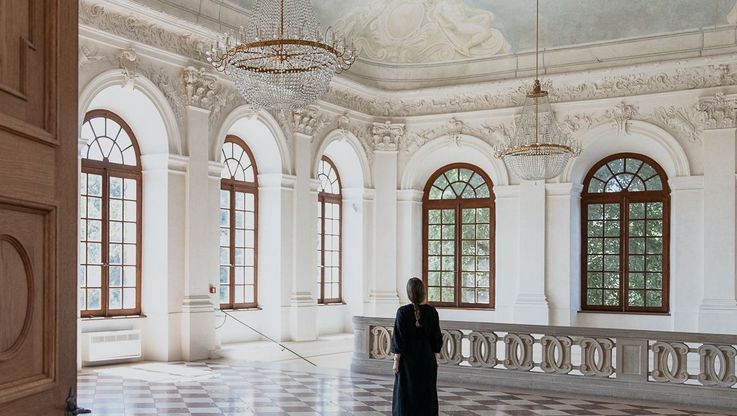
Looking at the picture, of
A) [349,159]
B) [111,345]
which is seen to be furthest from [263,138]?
[111,345]

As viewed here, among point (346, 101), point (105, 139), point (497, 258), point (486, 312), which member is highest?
point (346, 101)

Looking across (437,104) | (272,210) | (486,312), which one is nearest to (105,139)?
(272,210)

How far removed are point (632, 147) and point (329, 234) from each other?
6650mm

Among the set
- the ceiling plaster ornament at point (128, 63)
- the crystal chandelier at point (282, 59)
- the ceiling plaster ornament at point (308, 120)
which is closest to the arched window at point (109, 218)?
the ceiling plaster ornament at point (128, 63)

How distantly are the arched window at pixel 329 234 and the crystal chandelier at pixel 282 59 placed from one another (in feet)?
25.5

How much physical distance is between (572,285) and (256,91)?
927cm

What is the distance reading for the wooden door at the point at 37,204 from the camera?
69.1 inches

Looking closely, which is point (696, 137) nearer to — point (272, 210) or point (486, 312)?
point (486, 312)

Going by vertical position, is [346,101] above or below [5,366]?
above

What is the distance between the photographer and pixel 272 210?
49.5 ft

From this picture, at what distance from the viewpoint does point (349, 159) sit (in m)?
17.4

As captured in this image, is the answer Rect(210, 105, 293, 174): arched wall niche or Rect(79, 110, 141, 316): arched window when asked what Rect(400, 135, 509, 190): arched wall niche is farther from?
Rect(79, 110, 141, 316): arched window

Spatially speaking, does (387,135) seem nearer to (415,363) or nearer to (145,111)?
(145,111)

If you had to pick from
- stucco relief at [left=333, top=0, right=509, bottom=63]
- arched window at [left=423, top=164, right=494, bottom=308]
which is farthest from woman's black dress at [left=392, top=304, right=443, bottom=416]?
stucco relief at [left=333, top=0, right=509, bottom=63]
